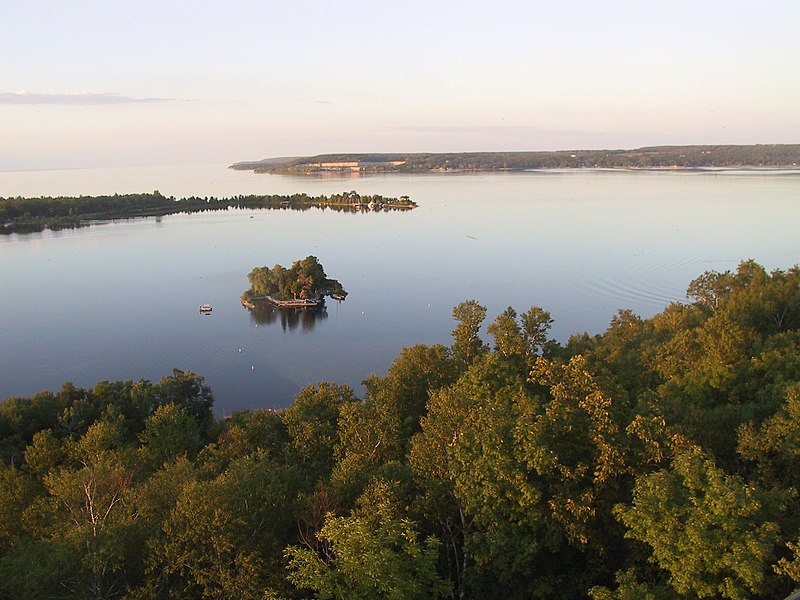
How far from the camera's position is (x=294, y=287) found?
37.8 m

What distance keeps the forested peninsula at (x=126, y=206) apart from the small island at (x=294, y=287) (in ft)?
136

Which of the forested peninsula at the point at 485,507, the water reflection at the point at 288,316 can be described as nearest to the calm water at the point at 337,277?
the water reflection at the point at 288,316

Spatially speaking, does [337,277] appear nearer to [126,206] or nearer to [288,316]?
[288,316]

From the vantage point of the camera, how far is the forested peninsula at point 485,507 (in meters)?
5.31

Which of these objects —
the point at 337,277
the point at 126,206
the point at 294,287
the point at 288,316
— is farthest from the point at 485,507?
the point at 126,206

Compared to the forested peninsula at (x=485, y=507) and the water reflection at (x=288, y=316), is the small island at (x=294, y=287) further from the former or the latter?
the forested peninsula at (x=485, y=507)

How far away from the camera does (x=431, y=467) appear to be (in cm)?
738

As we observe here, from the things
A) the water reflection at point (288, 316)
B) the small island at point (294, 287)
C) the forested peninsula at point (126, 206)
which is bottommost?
the water reflection at point (288, 316)

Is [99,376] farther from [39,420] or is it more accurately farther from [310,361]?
[39,420]

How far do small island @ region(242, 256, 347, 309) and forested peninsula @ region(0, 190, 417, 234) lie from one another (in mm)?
41448

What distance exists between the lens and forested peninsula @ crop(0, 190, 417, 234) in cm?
7138

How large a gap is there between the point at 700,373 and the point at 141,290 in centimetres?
3575

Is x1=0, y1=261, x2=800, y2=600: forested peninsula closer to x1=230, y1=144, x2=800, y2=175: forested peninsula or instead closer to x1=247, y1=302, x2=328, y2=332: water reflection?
x1=247, y1=302, x2=328, y2=332: water reflection

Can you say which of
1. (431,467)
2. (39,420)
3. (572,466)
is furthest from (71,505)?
(39,420)
